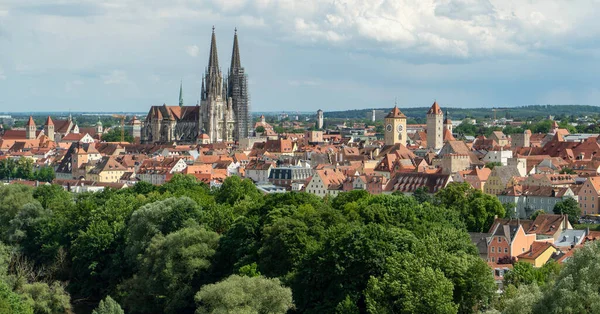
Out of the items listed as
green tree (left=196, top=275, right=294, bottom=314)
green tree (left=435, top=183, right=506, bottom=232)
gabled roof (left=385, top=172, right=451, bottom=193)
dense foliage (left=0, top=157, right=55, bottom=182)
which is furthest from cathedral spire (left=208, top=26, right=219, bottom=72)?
green tree (left=196, top=275, right=294, bottom=314)

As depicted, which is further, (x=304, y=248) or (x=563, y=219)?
(x=563, y=219)

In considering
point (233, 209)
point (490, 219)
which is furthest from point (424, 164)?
point (233, 209)

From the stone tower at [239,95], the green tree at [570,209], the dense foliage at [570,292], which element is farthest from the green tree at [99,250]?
the stone tower at [239,95]

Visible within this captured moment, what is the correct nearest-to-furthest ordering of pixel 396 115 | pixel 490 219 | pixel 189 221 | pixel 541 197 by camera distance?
pixel 189 221
pixel 490 219
pixel 541 197
pixel 396 115

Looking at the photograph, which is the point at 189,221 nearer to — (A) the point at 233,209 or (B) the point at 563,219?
(A) the point at 233,209

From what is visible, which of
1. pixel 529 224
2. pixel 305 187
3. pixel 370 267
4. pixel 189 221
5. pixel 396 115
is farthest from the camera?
pixel 396 115
